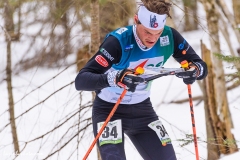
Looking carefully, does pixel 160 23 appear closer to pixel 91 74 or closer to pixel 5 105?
pixel 91 74

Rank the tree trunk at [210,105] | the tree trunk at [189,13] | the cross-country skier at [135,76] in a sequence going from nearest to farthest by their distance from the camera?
the cross-country skier at [135,76] → the tree trunk at [189,13] → the tree trunk at [210,105]

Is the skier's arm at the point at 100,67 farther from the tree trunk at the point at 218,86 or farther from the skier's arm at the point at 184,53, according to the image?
the tree trunk at the point at 218,86

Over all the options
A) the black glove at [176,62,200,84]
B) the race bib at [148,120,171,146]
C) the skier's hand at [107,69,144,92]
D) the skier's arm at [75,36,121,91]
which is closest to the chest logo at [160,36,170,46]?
the black glove at [176,62,200,84]

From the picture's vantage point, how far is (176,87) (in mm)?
12789

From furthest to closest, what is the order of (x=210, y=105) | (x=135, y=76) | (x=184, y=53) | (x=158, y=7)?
(x=210, y=105)
(x=184, y=53)
(x=158, y=7)
(x=135, y=76)

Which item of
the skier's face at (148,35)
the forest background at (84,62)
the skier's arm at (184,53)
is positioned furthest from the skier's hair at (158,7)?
the forest background at (84,62)

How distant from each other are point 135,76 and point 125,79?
0.23ft

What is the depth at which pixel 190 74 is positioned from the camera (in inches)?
135

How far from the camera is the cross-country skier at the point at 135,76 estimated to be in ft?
10.8

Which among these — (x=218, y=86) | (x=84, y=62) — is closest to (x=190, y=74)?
(x=218, y=86)

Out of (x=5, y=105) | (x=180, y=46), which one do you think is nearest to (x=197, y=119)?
(x=5, y=105)

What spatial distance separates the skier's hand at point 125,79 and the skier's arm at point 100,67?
0.21 feet

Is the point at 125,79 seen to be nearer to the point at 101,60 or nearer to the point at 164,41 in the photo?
the point at 101,60

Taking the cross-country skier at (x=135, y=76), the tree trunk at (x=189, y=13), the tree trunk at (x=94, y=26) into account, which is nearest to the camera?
the cross-country skier at (x=135, y=76)
